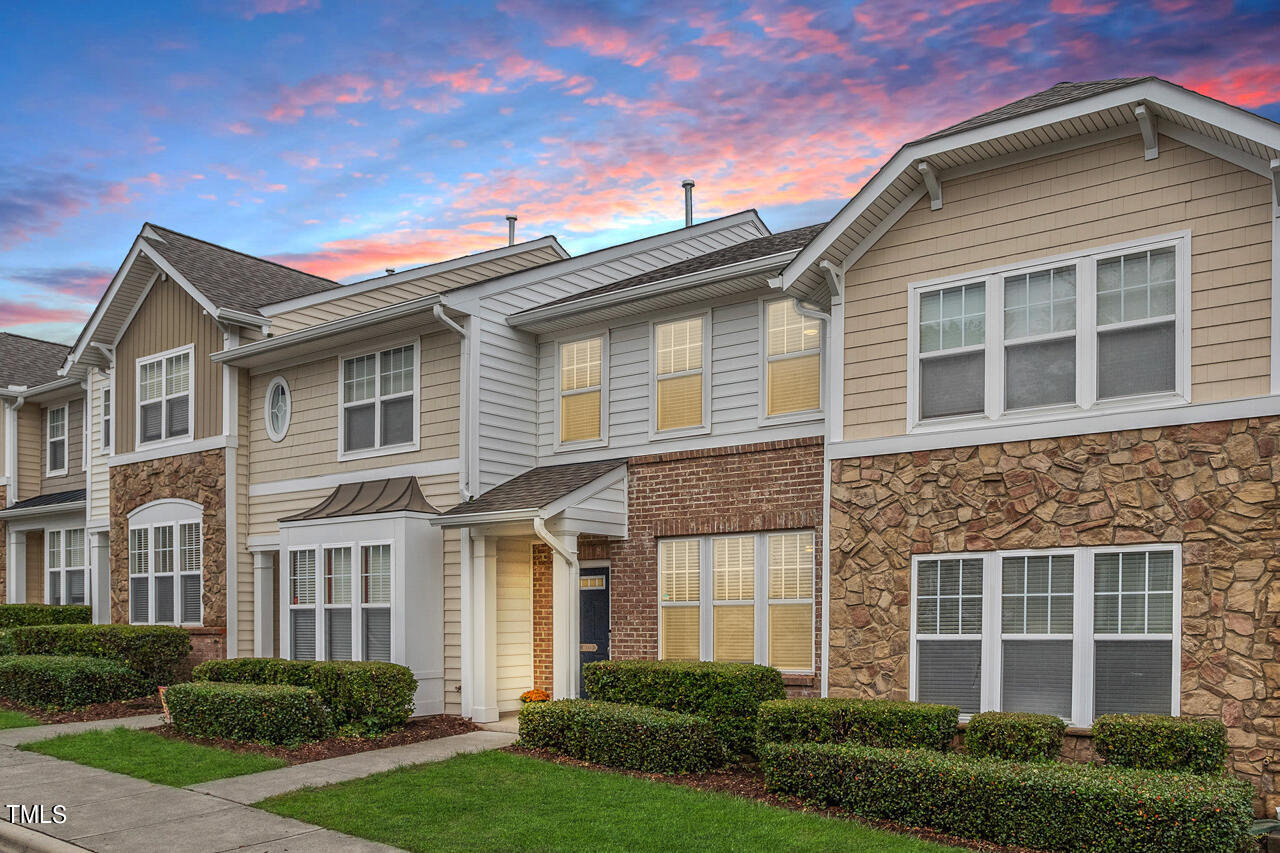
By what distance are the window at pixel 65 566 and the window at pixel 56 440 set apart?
184 centimetres

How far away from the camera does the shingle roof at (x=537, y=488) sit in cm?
1433

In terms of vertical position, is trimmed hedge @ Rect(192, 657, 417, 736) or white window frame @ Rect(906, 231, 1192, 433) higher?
white window frame @ Rect(906, 231, 1192, 433)

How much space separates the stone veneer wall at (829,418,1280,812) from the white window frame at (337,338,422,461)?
7.04 meters

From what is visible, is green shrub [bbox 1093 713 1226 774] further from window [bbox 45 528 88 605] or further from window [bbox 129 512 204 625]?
window [bbox 45 528 88 605]

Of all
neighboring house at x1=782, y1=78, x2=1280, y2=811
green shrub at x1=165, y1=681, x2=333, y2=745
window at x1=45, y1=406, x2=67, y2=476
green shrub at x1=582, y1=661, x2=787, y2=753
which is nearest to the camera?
neighboring house at x1=782, y1=78, x2=1280, y2=811

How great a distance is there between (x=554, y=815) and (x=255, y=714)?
5.21 m

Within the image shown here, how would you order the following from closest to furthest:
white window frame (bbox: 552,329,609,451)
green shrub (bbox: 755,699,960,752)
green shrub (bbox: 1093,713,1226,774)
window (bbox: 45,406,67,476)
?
green shrub (bbox: 1093,713,1226,774) → green shrub (bbox: 755,699,960,752) → white window frame (bbox: 552,329,609,451) → window (bbox: 45,406,67,476)

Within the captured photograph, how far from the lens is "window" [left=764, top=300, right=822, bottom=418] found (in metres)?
13.6

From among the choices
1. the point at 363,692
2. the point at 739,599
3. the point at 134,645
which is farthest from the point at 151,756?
the point at 739,599

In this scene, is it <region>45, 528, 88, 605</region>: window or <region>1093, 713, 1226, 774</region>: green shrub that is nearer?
<region>1093, 713, 1226, 774</region>: green shrub

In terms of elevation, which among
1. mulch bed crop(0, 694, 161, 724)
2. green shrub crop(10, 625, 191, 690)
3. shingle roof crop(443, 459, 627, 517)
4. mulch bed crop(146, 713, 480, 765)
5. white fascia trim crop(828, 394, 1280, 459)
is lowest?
mulch bed crop(0, 694, 161, 724)

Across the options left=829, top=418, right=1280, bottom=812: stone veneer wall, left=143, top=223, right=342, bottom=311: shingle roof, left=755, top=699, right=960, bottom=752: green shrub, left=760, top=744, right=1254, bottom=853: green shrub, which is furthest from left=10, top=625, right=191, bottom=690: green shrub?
left=760, top=744, right=1254, bottom=853: green shrub

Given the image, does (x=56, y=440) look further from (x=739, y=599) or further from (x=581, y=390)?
(x=739, y=599)

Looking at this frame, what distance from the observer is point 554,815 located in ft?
30.9
